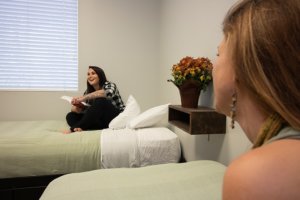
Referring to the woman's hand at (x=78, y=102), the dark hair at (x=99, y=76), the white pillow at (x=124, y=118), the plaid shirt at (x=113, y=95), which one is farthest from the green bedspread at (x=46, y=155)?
the dark hair at (x=99, y=76)

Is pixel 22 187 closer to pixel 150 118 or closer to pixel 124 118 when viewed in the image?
pixel 124 118

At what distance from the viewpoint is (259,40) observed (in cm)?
46

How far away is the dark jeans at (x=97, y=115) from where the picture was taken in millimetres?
2189

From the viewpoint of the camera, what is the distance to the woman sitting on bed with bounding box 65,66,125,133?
2201 millimetres

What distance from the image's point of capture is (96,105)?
2.22 metres

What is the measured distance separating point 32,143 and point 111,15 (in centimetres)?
193

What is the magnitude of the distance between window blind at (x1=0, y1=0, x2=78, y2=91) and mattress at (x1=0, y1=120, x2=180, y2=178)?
1.19 m

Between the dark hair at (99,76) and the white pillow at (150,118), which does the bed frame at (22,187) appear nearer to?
the white pillow at (150,118)

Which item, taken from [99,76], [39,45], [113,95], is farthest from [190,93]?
[39,45]

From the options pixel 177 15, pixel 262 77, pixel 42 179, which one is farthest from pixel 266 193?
pixel 177 15

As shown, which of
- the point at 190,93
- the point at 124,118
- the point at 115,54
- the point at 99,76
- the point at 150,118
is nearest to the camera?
the point at 190,93

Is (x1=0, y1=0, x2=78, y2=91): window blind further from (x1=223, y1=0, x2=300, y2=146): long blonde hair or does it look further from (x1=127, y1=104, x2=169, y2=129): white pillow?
(x1=223, y1=0, x2=300, y2=146): long blonde hair

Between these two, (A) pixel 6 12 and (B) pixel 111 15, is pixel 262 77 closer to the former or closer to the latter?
(B) pixel 111 15

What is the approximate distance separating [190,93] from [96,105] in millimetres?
971
